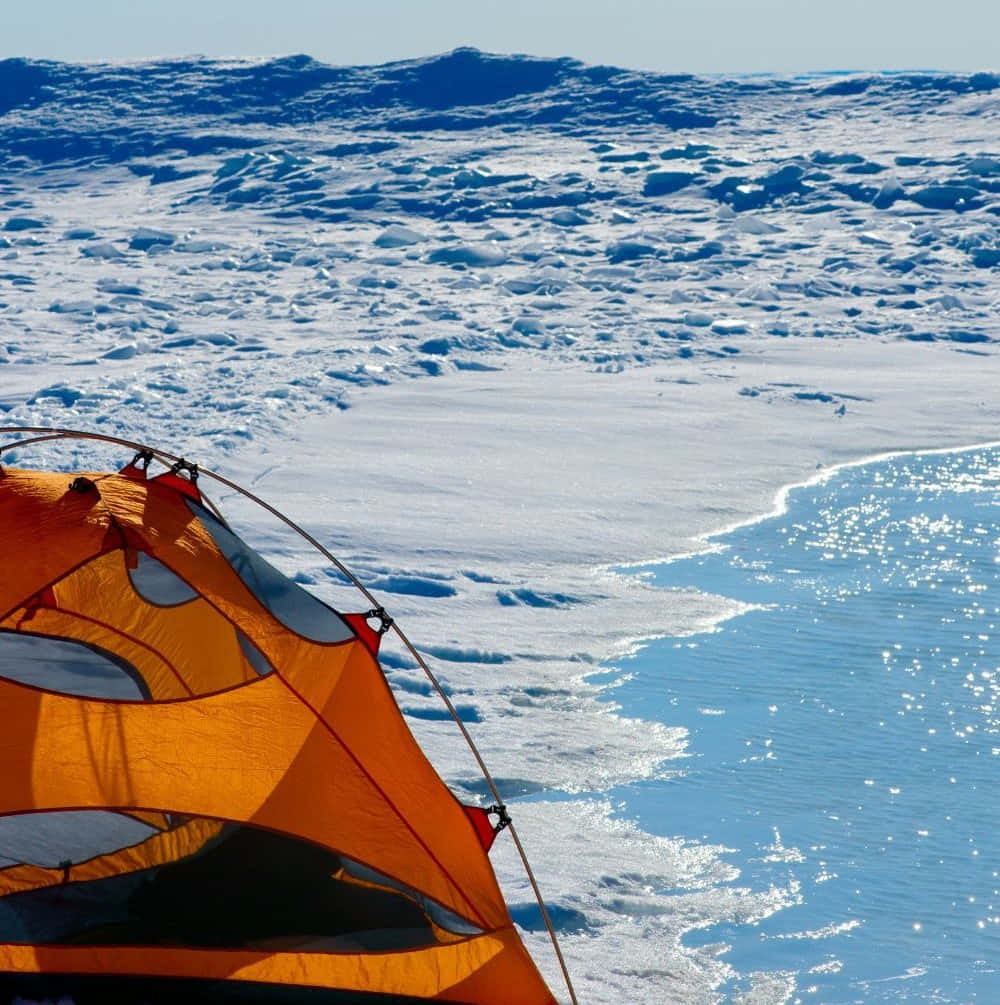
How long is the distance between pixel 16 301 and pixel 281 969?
1717 cm

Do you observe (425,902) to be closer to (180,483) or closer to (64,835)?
(64,835)

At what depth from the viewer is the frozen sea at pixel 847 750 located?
3969mm

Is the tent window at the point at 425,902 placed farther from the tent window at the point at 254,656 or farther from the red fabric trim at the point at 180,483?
the red fabric trim at the point at 180,483

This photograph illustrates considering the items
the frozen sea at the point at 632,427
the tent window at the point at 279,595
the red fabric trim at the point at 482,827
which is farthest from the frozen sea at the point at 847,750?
the tent window at the point at 279,595

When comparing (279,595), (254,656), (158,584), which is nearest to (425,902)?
(254,656)

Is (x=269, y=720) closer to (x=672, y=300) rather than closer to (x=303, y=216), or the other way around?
(x=672, y=300)

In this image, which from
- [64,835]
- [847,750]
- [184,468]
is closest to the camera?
[64,835]

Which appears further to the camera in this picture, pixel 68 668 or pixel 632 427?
pixel 632 427

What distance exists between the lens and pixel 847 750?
17.5ft

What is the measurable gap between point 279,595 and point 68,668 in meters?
0.62

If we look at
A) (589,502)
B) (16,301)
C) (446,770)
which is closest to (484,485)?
(589,502)

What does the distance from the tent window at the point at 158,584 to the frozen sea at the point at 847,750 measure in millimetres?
1922

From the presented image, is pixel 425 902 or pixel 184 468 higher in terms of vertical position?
pixel 184 468

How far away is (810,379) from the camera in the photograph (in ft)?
47.4
